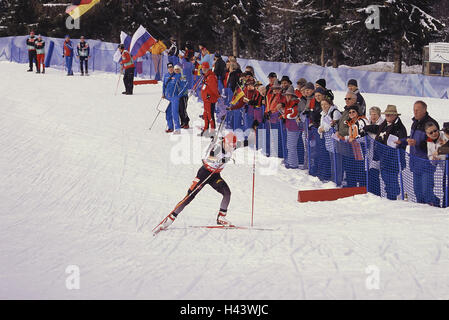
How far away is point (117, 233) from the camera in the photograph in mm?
8969

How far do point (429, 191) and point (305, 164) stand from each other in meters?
3.67

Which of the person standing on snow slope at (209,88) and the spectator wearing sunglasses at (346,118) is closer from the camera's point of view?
the spectator wearing sunglasses at (346,118)

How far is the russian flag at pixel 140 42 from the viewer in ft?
77.0

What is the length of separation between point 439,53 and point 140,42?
49.9ft

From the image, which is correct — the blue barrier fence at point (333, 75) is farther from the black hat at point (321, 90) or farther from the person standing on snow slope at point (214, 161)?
the person standing on snow slope at point (214, 161)

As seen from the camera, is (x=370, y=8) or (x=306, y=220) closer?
(x=306, y=220)

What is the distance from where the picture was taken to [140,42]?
23.5 m

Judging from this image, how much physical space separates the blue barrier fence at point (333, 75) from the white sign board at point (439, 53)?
213 inches

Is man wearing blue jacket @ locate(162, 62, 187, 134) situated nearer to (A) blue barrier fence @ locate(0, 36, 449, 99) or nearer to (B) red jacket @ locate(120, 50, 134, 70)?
(B) red jacket @ locate(120, 50, 134, 70)

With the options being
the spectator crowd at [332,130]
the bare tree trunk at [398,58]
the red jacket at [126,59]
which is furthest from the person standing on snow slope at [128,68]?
the bare tree trunk at [398,58]

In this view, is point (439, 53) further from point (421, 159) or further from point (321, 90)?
point (421, 159)
